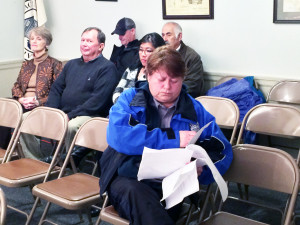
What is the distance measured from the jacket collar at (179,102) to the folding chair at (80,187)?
63 centimetres

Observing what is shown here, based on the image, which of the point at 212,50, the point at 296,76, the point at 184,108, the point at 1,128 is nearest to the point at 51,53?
the point at 1,128

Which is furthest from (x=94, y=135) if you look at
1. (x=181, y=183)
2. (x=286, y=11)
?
(x=286, y=11)

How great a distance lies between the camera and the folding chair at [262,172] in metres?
2.37

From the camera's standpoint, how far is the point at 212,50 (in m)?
4.93

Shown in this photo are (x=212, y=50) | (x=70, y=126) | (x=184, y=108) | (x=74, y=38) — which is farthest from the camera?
(x=74, y=38)

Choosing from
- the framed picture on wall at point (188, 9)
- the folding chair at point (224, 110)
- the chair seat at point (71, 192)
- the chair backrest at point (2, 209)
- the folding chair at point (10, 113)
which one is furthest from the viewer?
the framed picture on wall at point (188, 9)

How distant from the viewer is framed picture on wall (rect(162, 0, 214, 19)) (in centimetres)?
486

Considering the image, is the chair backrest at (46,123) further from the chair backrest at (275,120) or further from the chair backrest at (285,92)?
the chair backrest at (285,92)

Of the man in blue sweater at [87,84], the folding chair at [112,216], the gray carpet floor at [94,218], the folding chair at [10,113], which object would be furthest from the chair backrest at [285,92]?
the folding chair at [112,216]

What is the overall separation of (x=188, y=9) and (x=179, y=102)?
2.65 metres

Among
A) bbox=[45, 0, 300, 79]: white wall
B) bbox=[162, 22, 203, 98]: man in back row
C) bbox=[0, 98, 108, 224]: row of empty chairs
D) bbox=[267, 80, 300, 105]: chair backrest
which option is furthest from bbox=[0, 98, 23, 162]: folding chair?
bbox=[267, 80, 300, 105]: chair backrest

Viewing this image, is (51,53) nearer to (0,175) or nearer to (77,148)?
(77,148)

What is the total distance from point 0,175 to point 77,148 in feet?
3.32

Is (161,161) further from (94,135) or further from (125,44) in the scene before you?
(125,44)
